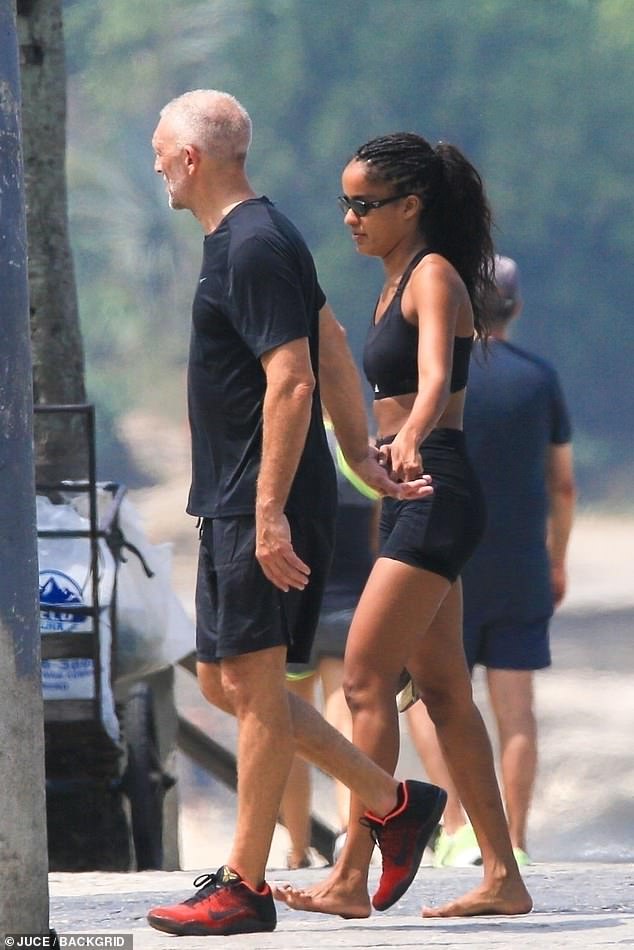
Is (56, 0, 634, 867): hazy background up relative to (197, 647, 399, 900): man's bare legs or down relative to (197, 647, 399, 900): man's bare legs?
up

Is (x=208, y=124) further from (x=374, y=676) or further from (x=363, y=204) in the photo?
(x=374, y=676)

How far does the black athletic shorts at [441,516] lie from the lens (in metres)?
3.78

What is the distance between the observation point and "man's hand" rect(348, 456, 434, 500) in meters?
3.70

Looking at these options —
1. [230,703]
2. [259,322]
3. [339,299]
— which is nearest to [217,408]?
[259,322]

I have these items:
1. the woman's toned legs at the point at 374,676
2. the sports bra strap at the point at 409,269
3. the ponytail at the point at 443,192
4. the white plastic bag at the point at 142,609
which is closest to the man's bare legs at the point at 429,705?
the woman's toned legs at the point at 374,676

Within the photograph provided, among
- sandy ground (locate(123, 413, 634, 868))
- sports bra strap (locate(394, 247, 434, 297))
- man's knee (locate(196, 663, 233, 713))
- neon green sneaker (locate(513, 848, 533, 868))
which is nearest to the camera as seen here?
man's knee (locate(196, 663, 233, 713))

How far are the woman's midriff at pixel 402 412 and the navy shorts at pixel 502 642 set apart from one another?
4.55 ft

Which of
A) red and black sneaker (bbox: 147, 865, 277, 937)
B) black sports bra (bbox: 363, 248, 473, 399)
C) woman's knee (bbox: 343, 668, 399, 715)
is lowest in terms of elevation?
red and black sneaker (bbox: 147, 865, 277, 937)

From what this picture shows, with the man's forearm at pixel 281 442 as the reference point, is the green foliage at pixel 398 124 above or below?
above

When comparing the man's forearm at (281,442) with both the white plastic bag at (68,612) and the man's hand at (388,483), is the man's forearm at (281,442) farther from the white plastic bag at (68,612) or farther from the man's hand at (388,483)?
the white plastic bag at (68,612)

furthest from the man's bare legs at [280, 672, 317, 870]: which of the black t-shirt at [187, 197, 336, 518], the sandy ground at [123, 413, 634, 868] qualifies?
the sandy ground at [123, 413, 634, 868]

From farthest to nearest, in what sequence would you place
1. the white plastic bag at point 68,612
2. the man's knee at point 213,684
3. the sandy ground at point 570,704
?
the sandy ground at point 570,704 → the white plastic bag at point 68,612 → the man's knee at point 213,684

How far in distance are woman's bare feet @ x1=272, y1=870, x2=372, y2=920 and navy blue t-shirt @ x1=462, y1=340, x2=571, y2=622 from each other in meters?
1.43

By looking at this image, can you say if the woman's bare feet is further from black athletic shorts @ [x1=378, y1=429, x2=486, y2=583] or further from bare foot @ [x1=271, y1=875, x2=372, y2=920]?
black athletic shorts @ [x1=378, y1=429, x2=486, y2=583]
